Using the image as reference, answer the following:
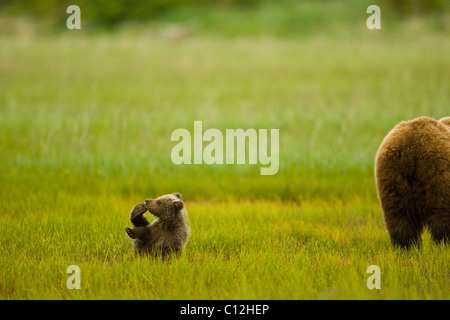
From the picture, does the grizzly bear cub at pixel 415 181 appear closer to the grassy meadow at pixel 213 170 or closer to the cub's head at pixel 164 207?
the grassy meadow at pixel 213 170

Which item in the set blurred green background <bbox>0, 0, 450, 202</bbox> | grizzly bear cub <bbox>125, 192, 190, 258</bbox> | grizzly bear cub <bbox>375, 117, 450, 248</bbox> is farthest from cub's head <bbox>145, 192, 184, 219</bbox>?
blurred green background <bbox>0, 0, 450, 202</bbox>

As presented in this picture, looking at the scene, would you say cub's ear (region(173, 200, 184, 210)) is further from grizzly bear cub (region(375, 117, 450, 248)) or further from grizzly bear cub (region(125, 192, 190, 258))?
grizzly bear cub (region(375, 117, 450, 248))

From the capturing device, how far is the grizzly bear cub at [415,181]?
5008mm

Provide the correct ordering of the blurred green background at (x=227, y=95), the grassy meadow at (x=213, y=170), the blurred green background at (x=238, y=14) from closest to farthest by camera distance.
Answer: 1. the grassy meadow at (x=213, y=170)
2. the blurred green background at (x=227, y=95)
3. the blurred green background at (x=238, y=14)

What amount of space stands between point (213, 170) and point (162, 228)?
3.82 meters

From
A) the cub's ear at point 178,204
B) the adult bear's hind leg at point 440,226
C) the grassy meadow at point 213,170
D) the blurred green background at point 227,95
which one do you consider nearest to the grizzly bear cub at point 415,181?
the adult bear's hind leg at point 440,226

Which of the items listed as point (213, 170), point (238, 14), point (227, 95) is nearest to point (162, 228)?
point (213, 170)

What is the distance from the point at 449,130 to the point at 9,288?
4.22 m

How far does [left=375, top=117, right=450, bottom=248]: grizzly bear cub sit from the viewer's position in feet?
16.4

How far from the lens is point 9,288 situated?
4.39m

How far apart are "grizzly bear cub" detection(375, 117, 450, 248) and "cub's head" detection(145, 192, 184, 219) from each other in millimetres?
1969

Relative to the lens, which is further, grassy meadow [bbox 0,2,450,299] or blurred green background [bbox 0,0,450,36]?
blurred green background [bbox 0,0,450,36]

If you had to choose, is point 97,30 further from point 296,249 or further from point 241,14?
point 296,249
